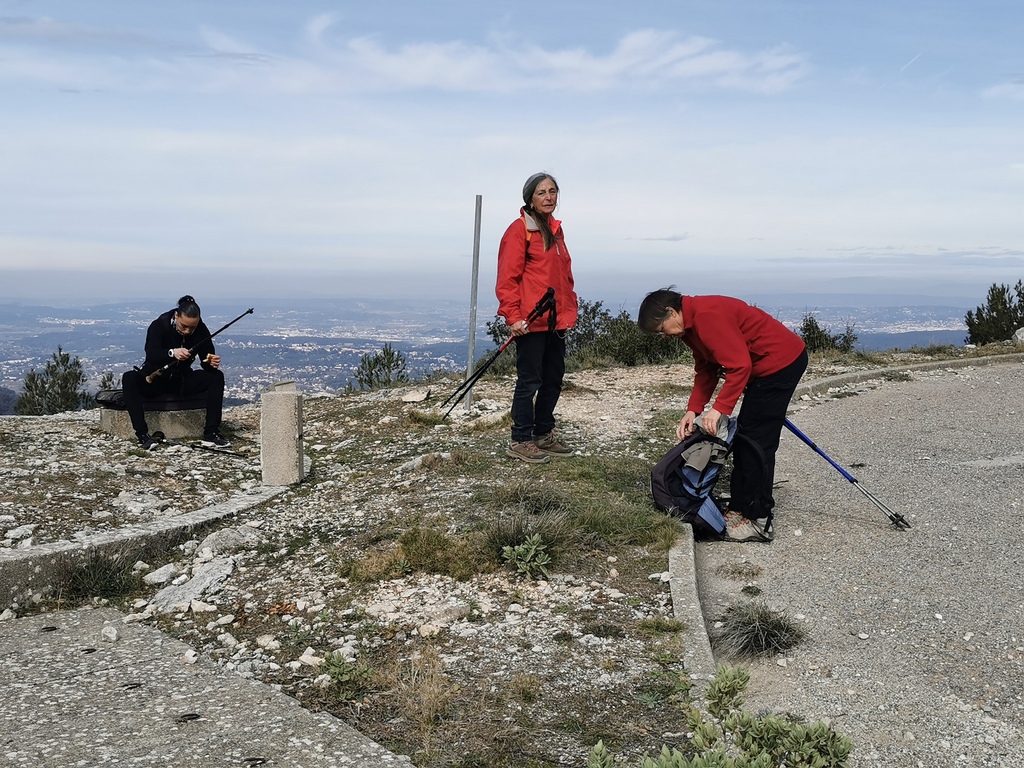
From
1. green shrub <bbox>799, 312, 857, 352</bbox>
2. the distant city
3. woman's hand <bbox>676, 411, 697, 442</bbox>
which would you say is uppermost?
green shrub <bbox>799, 312, 857, 352</bbox>

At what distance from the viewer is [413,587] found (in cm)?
491

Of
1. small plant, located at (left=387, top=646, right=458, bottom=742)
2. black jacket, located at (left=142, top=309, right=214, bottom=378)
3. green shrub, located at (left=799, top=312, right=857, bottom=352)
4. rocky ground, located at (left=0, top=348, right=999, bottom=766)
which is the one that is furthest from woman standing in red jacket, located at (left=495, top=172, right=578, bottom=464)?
green shrub, located at (left=799, top=312, right=857, bottom=352)

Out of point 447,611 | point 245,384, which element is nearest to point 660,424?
point 447,611

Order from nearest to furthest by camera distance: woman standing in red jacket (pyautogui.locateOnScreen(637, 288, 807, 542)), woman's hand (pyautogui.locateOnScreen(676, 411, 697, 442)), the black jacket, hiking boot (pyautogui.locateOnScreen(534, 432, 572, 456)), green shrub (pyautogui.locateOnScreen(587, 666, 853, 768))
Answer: green shrub (pyautogui.locateOnScreen(587, 666, 853, 768)), woman standing in red jacket (pyautogui.locateOnScreen(637, 288, 807, 542)), woman's hand (pyautogui.locateOnScreen(676, 411, 697, 442)), hiking boot (pyautogui.locateOnScreen(534, 432, 572, 456)), the black jacket

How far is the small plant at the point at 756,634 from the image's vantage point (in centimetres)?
416

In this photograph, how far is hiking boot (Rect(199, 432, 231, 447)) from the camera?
28.6 ft

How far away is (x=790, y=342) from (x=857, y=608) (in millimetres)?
1724

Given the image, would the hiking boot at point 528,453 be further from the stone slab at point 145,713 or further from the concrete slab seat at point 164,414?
the concrete slab seat at point 164,414

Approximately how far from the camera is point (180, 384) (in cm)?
884

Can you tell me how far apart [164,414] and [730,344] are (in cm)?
579

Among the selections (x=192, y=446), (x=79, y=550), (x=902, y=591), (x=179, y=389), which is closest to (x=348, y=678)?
(x=79, y=550)

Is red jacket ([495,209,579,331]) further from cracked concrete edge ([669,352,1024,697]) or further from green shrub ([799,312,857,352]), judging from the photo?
green shrub ([799,312,857,352])

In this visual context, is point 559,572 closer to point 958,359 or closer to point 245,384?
point 958,359

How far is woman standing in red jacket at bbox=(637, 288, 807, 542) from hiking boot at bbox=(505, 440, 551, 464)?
69.1 inches
